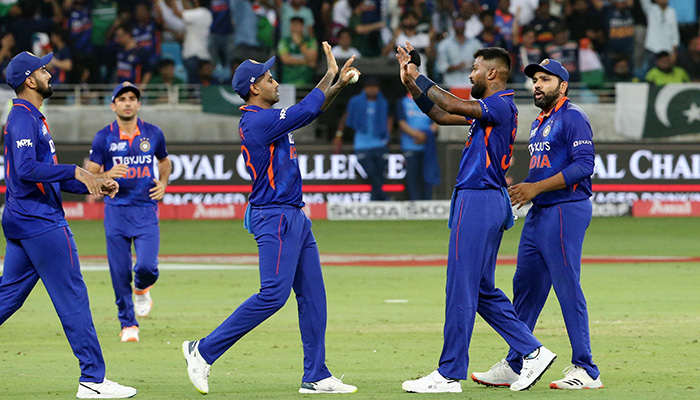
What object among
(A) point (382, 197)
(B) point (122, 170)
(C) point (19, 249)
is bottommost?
(A) point (382, 197)

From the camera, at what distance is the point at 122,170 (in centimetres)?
738

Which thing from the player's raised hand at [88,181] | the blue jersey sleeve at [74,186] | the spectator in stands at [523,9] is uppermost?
the spectator in stands at [523,9]

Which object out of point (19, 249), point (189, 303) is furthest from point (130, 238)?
point (19, 249)

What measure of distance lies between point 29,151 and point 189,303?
562 cm

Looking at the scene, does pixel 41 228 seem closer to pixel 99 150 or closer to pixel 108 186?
pixel 108 186

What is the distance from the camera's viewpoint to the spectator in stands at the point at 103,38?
80.5 feet

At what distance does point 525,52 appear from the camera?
23.9 metres

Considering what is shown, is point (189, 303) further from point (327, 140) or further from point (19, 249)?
point (327, 140)

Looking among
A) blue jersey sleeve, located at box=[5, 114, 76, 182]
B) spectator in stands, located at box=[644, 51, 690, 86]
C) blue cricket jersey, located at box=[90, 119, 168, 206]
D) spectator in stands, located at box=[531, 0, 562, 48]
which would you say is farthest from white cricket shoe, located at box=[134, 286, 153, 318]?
spectator in stands, located at box=[644, 51, 690, 86]

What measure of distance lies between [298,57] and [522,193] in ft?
54.4

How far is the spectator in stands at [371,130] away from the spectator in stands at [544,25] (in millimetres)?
4418

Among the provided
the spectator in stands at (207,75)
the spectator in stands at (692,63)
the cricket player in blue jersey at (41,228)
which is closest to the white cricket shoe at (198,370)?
the cricket player in blue jersey at (41,228)

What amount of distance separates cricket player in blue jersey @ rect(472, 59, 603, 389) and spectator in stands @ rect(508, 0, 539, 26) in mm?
17460

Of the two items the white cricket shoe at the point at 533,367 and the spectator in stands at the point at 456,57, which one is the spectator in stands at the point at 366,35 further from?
the white cricket shoe at the point at 533,367
